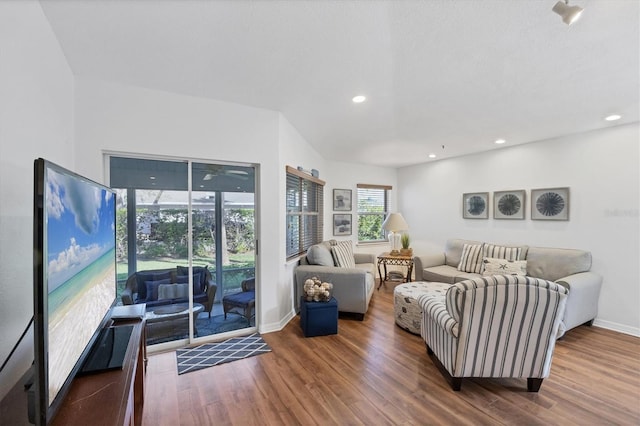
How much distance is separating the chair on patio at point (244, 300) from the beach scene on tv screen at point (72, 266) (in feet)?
5.75

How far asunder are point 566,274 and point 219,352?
420 cm

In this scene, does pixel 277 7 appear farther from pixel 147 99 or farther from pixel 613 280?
pixel 613 280

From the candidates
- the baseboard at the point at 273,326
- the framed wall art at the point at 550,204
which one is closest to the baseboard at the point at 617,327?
the framed wall art at the point at 550,204

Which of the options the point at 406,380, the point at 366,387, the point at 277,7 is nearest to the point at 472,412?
the point at 406,380

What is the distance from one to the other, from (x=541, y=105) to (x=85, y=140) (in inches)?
170

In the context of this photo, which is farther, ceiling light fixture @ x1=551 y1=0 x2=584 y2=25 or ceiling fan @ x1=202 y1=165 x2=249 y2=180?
ceiling fan @ x1=202 y1=165 x2=249 y2=180

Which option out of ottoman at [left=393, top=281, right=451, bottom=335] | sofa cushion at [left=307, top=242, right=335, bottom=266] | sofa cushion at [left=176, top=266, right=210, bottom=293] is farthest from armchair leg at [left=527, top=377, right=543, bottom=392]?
sofa cushion at [left=176, top=266, right=210, bottom=293]

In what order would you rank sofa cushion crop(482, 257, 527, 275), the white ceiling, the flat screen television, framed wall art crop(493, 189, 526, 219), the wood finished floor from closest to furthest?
the flat screen television
the white ceiling
the wood finished floor
sofa cushion crop(482, 257, 527, 275)
framed wall art crop(493, 189, 526, 219)

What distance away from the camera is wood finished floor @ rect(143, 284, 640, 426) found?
6.07 ft

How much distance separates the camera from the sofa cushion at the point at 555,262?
3418mm

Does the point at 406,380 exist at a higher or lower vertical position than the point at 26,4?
lower

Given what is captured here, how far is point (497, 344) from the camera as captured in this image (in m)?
2.03

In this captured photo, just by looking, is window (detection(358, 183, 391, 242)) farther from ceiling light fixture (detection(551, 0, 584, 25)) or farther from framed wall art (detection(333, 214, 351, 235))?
ceiling light fixture (detection(551, 0, 584, 25))

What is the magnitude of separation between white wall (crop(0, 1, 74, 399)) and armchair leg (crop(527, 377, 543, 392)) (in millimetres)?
3145
